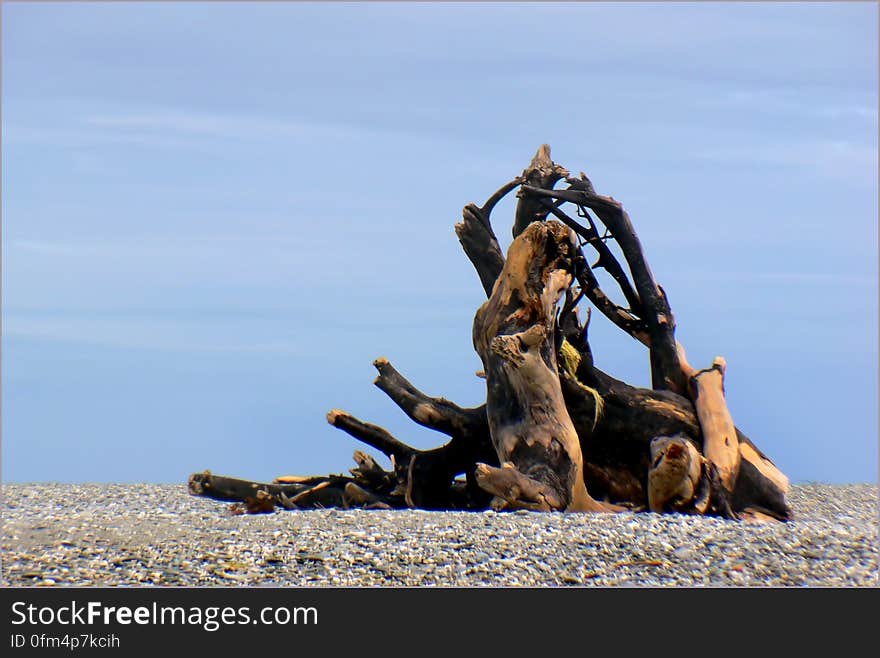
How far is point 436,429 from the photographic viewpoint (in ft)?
37.5

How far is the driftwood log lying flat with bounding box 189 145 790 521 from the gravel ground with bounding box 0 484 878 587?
3.42 ft

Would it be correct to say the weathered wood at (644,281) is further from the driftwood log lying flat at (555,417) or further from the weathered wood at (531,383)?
the weathered wood at (531,383)

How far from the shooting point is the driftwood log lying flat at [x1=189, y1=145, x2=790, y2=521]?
967cm

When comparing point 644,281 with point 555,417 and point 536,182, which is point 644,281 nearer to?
point 536,182

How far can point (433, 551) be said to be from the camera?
707 cm

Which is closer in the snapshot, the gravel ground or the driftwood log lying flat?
the gravel ground

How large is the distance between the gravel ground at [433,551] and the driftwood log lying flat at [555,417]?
104 centimetres

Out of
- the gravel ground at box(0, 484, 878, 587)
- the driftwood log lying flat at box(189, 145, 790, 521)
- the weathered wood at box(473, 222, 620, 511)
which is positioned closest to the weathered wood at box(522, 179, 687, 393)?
the driftwood log lying flat at box(189, 145, 790, 521)

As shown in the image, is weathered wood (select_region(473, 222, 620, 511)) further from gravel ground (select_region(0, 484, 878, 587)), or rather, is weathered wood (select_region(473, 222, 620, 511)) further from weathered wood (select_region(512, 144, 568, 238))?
weathered wood (select_region(512, 144, 568, 238))

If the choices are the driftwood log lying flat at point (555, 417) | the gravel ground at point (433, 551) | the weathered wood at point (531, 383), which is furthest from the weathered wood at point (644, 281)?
the gravel ground at point (433, 551)

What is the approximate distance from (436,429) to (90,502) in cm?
518

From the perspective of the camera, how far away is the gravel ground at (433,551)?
6.64m

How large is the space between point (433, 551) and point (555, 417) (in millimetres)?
3055
